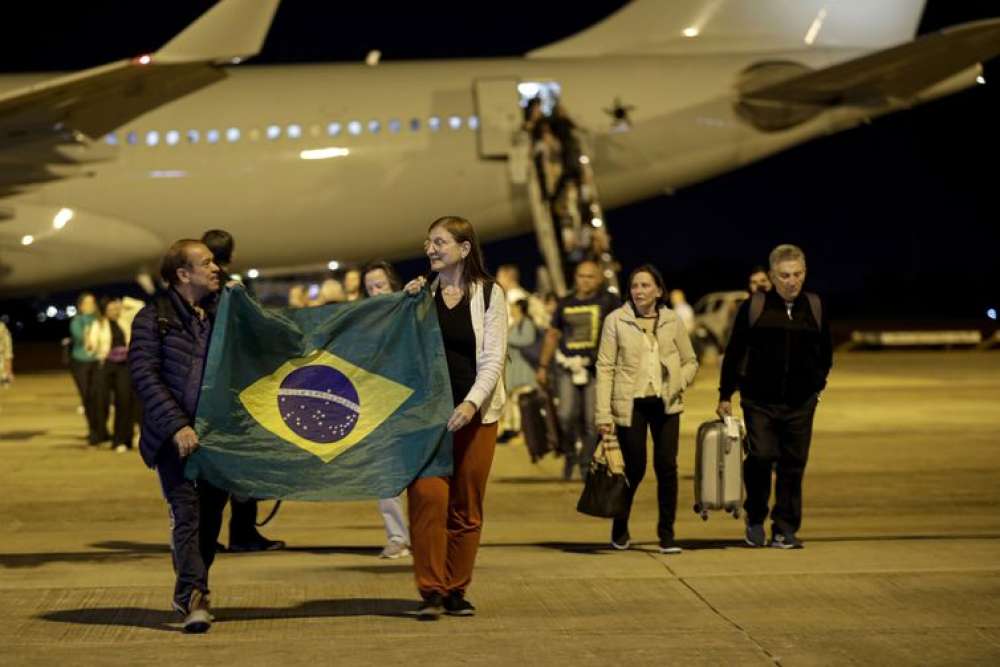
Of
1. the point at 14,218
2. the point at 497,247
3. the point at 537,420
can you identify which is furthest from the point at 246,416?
the point at 497,247

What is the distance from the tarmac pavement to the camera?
6.95m

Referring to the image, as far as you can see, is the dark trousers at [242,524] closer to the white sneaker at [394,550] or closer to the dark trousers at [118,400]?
the white sneaker at [394,550]

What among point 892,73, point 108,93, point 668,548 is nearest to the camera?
point 668,548

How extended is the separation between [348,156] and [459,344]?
1779 cm

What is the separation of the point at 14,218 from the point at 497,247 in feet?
125

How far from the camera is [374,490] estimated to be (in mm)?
7633

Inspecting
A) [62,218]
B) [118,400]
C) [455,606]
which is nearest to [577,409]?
[455,606]

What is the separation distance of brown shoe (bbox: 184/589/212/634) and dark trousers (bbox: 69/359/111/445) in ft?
32.9

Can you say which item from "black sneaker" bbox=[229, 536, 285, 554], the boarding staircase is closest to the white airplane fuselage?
the boarding staircase

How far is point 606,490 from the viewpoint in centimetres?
935

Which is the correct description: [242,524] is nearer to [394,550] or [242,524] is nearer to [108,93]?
[394,550]

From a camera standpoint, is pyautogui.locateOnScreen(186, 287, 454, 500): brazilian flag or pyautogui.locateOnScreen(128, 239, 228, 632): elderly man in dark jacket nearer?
pyautogui.locateOnScreen(128, 239, 228, 632): elderly man in dark jacket

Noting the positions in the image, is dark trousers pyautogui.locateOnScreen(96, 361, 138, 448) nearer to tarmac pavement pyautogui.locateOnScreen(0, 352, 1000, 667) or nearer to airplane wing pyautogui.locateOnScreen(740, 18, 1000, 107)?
tarmac pavement pyautogui.locateOnScreen(0, 352, 1000, 667)

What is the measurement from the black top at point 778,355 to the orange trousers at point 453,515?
8.20 ft
